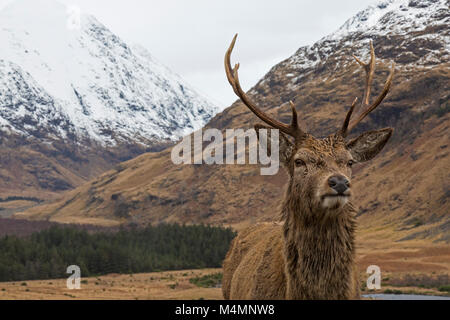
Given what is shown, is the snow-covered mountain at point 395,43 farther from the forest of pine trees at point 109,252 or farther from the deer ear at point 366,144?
the deer ear at point 366,144

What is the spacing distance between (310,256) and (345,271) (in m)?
0.50

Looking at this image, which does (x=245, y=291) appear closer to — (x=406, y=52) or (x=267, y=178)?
(x=267, y=178)

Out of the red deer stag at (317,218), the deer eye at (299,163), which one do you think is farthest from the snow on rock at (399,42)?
the deer eye at (299,163)

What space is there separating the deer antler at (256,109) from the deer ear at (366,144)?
2.54 ft

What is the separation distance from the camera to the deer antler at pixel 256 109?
8211 mm

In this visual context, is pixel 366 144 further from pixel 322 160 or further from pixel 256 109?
pixel 256 109

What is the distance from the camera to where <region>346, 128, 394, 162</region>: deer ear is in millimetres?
8141

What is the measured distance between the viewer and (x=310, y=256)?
746 cm

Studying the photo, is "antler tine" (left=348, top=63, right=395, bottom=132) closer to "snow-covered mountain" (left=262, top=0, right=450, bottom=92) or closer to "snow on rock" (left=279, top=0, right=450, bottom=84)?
"snow on rock" (left=279, top=0, right=450, bottom=84)

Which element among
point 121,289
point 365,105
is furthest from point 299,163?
point 121,289

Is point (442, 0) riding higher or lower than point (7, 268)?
higher

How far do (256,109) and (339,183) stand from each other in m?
2.33
